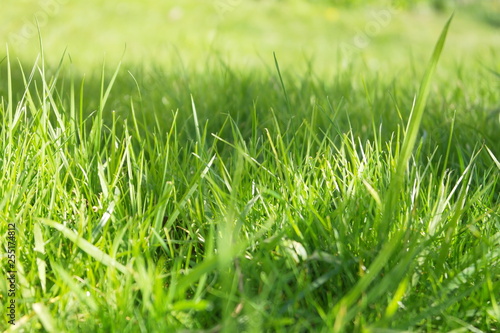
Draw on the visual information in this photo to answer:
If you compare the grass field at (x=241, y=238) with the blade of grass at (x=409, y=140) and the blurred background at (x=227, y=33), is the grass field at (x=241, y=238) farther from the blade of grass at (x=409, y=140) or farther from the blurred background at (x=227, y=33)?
the blurred background at (x=227, y=33)

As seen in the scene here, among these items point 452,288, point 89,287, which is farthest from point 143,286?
point 452,288

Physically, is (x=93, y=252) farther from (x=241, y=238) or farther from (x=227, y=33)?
(x=227, y=33)

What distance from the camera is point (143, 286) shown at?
862 millimetres

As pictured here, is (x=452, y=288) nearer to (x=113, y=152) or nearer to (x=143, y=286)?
(x=143, y=286)

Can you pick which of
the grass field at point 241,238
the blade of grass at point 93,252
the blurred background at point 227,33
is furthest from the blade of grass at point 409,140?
the blurred background at point 227,33

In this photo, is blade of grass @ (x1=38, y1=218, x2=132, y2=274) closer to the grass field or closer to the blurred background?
the grass field

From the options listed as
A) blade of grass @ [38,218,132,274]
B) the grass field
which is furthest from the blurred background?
blade of grass @ [38,218,132,274]

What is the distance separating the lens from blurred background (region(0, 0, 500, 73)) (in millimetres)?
4805

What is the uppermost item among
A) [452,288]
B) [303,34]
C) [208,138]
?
[452,288]

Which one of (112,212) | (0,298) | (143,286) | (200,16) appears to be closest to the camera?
(143,286)

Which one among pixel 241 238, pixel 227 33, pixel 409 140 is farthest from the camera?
pixel 227 33

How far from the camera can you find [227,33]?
6.21 metres

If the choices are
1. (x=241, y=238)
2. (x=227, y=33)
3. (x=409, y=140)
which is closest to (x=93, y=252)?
(x=241, y=238)

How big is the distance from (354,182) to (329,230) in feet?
0.60
